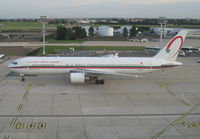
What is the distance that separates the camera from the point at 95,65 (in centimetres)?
3047

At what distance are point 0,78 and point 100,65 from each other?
51.7ft

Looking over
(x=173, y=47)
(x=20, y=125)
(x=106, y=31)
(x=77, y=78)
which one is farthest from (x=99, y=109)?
(x=106, y=31)

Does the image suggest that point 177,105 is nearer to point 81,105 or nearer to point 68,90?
point 81,105

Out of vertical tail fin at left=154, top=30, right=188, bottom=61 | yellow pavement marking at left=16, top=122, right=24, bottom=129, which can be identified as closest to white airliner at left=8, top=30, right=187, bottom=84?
vertical tail fin at left=154, top=30, right=188, bottom=61

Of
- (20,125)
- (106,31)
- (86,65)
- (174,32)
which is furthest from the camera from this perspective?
(174,32)

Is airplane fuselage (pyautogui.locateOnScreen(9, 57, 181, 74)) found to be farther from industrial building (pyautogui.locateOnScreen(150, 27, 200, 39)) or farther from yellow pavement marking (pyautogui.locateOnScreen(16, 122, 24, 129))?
industrial building (pyautogui.locateOnScreen(150, 27, 200, 39))

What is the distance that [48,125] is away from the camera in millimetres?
18250

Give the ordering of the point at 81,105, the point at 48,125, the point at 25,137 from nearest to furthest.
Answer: the point at 25,137, the point at 48,125, the point at 81,105

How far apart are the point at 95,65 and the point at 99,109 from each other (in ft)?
32.0

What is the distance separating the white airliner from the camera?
29953 millimetres

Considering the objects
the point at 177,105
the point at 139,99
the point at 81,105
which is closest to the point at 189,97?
the point at 177,105

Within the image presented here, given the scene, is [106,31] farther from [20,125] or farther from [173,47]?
[20,125]

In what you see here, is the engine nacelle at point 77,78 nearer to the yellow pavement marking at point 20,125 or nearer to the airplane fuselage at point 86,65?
the airplane fuselage at point 86,65

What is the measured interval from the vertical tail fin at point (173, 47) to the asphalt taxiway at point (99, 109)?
163 inches
